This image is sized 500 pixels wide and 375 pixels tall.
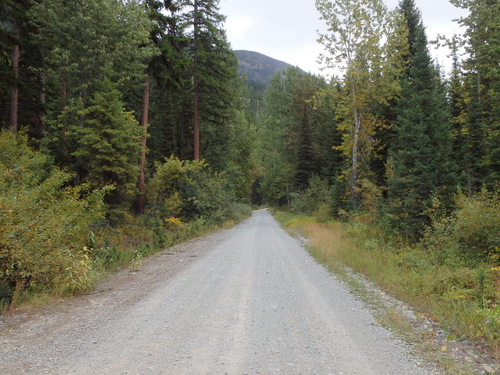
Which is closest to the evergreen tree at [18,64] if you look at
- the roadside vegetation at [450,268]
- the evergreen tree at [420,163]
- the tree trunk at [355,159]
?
the roadside vegetation at [450,268]

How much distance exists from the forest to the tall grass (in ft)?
0.20

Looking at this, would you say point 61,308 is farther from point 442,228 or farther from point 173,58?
point 173,58

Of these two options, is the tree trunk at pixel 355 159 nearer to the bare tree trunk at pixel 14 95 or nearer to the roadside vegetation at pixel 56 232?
the roadside vegetation at pixel 56 232

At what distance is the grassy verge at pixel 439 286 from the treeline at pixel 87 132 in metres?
6.62

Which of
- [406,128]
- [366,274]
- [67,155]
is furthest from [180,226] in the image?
[406,128]

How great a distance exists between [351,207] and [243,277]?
13.8 metres

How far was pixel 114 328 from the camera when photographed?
443cm

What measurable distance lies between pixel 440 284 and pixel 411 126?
28.7 ft

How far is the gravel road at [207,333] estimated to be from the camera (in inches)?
134

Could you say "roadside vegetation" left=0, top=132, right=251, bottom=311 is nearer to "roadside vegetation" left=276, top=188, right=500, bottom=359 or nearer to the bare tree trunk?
the bare tree trunk

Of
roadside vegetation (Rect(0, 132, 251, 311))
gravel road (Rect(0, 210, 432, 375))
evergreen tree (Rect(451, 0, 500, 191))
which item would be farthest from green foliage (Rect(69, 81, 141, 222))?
evergreen tree (Rect(451, 0, 500, 191))

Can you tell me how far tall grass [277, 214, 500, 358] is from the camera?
4.38 metres

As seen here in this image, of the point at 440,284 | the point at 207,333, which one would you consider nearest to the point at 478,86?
the point at 440,284

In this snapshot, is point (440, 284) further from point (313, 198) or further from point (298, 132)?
point (298, 132)
